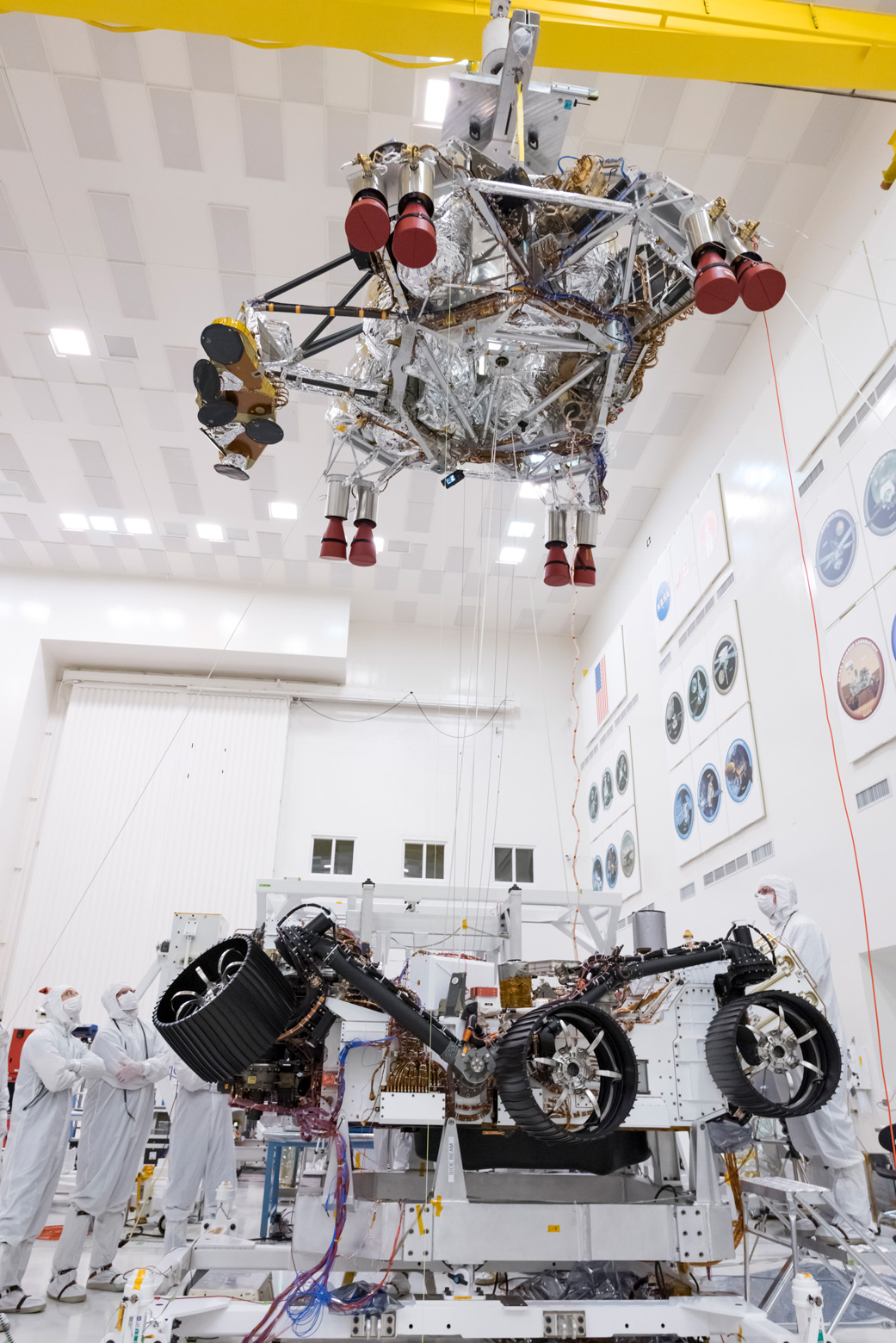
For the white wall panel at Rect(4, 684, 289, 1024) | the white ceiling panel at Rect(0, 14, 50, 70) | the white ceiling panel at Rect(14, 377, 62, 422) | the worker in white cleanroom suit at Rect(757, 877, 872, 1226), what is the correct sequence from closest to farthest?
the worker in white cleanroom suit at Rect(757, 877, 872, 1226) < the white ceiling panel at Rect(0, 14, 50, 70) < the white ceiling panel at Rect(14, 377, 62, 422) < the white wall panel at Rect(4, 684, 289, 1024)

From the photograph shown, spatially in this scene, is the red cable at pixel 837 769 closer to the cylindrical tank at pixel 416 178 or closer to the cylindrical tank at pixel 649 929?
the cylindrical tank at pixel 649 929

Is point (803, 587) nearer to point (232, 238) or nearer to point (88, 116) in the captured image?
point (232, 238)

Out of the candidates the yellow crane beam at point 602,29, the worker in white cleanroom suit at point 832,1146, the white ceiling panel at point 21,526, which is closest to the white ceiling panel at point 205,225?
the white ceiling panel at point 21,526

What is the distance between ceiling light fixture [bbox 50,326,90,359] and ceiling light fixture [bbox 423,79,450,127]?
4770 millimetres

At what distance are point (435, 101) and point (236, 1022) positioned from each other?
25.7 feet

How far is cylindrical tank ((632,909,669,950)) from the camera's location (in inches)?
209

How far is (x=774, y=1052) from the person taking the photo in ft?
10.8

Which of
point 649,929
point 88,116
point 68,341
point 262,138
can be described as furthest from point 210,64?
point 649,929

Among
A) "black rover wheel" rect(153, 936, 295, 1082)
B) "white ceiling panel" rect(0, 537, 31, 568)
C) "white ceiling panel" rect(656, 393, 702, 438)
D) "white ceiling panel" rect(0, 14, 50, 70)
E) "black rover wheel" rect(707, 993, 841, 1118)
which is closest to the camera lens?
"black rover wheel" rect(707, 993, 841, 1118)

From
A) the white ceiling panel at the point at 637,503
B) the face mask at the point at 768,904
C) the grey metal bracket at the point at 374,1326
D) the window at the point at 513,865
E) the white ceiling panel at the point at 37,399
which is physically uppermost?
the white ceiling panel at the point at 37,399

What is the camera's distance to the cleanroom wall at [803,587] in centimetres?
677

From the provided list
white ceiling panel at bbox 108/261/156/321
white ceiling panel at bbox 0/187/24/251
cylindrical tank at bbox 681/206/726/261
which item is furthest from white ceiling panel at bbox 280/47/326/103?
cylindrical tank at bbox 681/206/726/261

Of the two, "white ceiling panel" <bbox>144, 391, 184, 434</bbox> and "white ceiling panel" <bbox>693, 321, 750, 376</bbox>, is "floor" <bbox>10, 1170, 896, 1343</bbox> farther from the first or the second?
"white ceiling panel" <bbox>144, 391, 184, 434</bbox>

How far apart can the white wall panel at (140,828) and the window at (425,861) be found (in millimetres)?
2229
